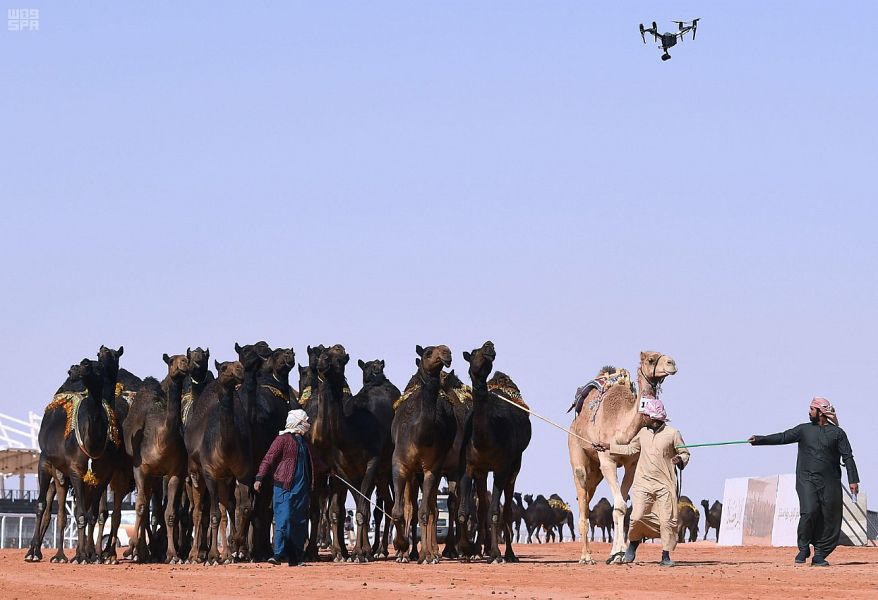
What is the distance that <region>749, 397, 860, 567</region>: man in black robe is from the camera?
20.9 meters

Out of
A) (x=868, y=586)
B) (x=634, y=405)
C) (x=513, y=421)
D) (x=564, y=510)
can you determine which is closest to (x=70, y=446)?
(x=513, y=421)

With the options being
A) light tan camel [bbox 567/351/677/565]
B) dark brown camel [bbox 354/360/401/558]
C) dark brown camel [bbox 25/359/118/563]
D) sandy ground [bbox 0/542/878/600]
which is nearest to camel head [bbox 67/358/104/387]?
dark brown camel [bbox 25/359/118/563]

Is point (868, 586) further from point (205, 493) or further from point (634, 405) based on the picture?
point (205, 493)

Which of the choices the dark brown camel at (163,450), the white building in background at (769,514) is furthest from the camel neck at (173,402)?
the white building in background at (769,514)

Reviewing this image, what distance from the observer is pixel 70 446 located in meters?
24.0

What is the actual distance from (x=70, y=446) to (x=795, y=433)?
10.1 meters

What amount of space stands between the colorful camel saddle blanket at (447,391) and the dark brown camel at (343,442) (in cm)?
77

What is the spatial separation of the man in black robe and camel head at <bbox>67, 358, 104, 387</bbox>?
9.05m

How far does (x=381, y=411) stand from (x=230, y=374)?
4353mm

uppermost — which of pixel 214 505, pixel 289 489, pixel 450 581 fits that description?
pixel 289 489

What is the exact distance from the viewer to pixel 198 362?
2330 centimetres

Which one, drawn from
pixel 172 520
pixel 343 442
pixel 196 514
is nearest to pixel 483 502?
pixel 343 442

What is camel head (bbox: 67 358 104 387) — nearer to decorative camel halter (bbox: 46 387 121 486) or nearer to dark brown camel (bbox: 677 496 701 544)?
decorative camel halter (bbox: 46 387 121 486)

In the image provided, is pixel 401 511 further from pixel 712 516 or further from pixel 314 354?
pixel 712 516
